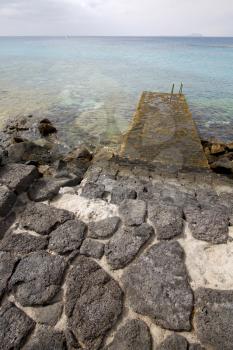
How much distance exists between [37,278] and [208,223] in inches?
94.8

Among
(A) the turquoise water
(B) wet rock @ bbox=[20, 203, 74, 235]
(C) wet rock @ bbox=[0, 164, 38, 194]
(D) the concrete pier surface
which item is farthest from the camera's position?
(A) the turquoise water

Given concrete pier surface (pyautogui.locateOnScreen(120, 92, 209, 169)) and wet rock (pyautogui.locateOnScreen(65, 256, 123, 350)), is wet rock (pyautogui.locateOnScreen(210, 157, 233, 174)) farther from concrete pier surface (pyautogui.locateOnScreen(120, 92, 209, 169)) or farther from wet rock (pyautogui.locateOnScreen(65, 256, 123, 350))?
wet rock (pyautogui.locateOnScreen(65, 256, 123, 350))

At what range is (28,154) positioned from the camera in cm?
877

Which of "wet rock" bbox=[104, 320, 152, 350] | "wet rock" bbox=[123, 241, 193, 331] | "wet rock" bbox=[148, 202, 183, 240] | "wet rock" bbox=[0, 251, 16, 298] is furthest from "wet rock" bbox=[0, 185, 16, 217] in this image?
"wet rock" bbox=[104, 320, 152, 350]

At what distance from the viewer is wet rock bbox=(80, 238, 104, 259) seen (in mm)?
3225

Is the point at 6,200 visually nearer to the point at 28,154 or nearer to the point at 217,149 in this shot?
the point at 28,154

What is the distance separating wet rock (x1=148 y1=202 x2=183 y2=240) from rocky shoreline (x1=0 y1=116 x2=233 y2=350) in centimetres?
1

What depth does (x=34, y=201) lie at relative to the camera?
3.99m

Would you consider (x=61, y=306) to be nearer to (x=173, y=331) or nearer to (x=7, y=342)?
(x=7, y=342)

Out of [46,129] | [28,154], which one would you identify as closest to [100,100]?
[46,129]

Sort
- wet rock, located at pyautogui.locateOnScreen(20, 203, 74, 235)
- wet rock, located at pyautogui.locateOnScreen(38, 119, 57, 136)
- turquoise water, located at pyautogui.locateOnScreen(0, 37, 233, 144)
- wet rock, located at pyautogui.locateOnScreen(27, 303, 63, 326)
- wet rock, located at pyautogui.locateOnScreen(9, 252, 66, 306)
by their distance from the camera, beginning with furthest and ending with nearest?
turquoise water, located at pyautogui.locateOnScreen(0, 37, 233, 144) → wet rock, located at pyautogui.locateOnScreen(38, 119, 57, 136) → wet rock, located at pyautogui.locateOnScreen(20, 203, 74, 235) → wet rock, located at pyautogui.locateOnScreen(9, 252, 66, 306) → wet rock, located at pyautogui.locateOnScreen(27, 303, 63, 326)

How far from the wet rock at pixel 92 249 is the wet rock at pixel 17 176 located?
1.44m

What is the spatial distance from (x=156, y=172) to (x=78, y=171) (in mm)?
2336

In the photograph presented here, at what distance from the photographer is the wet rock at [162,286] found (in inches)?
103
